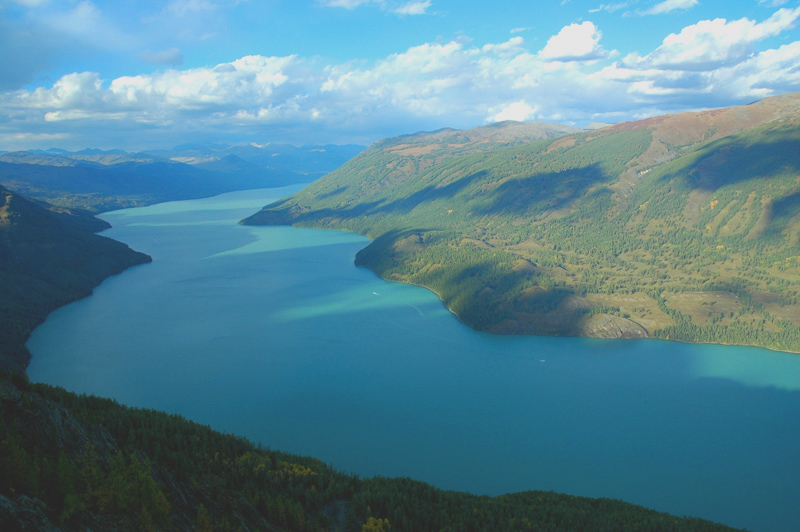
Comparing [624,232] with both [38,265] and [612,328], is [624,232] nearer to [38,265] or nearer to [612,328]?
[612,328]

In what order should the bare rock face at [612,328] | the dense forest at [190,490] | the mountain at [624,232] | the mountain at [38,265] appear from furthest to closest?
the mountain at [624,232], the bare rock face at [612,328], the mountain at [38,265], the dense forest at [190,490]

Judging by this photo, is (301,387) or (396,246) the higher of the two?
(396,246)

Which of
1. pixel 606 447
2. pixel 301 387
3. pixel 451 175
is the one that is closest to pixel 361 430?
pixel 301 387

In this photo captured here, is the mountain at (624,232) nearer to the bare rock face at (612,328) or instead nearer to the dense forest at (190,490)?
the bare rock face at (612,328)

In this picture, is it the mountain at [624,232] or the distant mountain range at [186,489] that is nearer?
the distant mountain range at [186,489]

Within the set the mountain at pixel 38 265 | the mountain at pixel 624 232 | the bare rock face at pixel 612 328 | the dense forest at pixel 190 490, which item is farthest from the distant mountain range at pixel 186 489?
the mountain at pixel 624 232

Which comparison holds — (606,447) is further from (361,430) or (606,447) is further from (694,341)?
(694,341)

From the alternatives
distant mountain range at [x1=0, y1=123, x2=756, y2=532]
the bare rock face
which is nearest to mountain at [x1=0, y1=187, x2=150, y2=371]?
distant mountain range at [x1=0, y1=123, x2=756, y2=532]
